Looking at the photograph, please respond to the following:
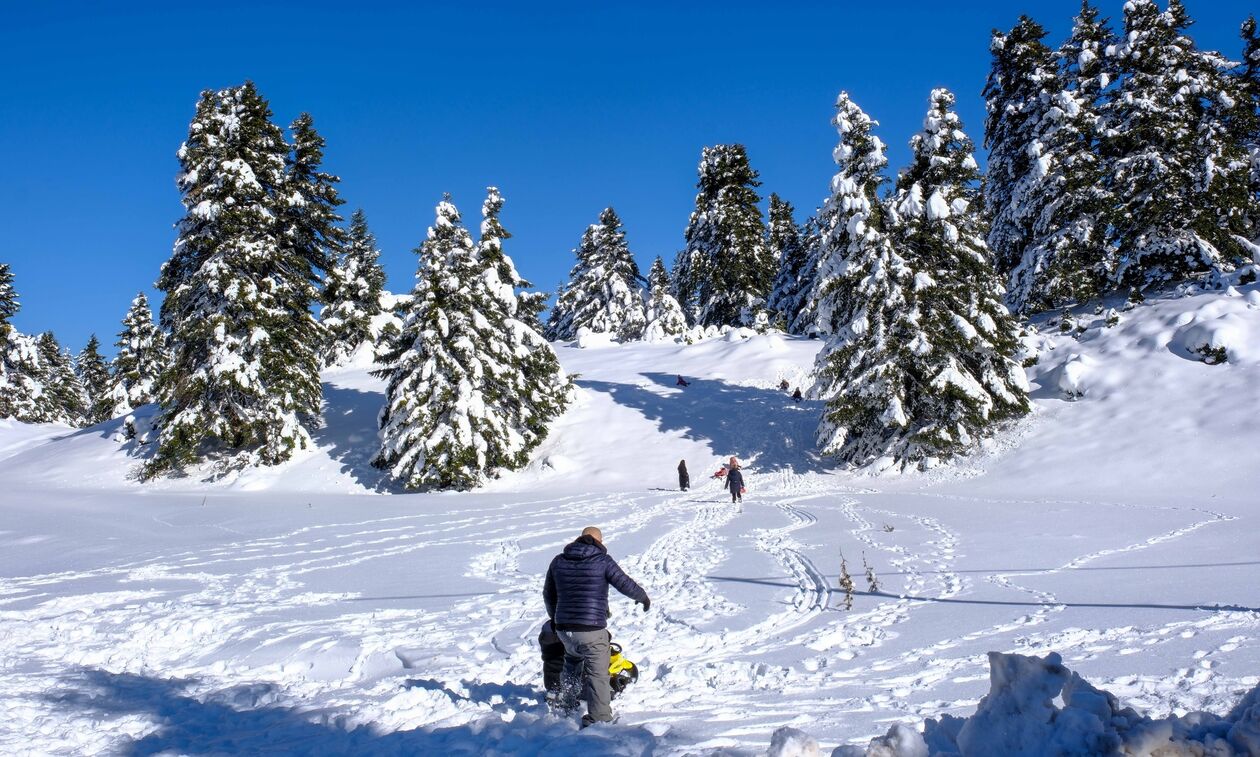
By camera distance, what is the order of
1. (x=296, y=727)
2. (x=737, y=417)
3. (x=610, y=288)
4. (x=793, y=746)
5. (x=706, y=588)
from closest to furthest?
(x=793, y=746) → (x=296, y=727) → (x=706, y=588) → (x=737, y=417) → (x=610, y=288)

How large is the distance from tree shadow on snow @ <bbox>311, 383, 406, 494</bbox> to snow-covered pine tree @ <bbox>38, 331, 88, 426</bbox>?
149 feet

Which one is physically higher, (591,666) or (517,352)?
(517,352)

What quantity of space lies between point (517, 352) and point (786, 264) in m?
30.1

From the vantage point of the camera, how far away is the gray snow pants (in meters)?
5.73

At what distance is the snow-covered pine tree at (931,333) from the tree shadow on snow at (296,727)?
59.2 ft

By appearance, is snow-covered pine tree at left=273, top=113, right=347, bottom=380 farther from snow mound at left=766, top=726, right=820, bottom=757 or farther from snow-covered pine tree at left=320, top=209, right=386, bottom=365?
snow mound at left=766, top=726, right=820, bottom=757

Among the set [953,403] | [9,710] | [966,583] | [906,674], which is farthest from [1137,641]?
[953,403]

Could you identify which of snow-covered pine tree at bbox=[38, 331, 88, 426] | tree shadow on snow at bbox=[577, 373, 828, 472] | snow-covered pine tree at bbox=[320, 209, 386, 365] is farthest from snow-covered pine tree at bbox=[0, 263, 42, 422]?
tree shadow on snow at bbox=[577, 373, 828, 472]

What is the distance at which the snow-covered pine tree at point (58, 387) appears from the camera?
65.8 metres

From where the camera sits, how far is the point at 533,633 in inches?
338

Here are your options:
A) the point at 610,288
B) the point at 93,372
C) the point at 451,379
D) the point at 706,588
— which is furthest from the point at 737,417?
the point at 93,372

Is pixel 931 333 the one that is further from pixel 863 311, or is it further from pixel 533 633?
pixel 533 633

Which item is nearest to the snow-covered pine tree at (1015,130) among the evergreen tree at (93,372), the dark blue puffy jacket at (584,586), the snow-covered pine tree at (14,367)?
the dark blue puffy jacket at (584,586)

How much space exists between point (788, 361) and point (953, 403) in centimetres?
1307
